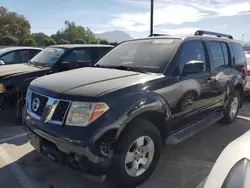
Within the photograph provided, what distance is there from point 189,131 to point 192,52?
122 cm

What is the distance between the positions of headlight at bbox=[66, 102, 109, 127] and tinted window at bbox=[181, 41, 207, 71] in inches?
64.4

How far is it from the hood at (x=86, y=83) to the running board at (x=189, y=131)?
0.91 meters

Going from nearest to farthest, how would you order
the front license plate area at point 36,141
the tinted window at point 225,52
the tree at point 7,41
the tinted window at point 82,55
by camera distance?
the front license plate area at point 36,141 → the tinted window at point 225,52 → the tinted window at point 82,55 → the tree at point 7,41

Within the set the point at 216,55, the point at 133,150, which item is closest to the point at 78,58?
the point at 216,55

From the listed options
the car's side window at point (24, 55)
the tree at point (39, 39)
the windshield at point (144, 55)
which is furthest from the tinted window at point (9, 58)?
the tree at point (39, 39)

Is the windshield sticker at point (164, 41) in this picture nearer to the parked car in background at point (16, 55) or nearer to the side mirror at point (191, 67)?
the side mirror at point (191, 67)

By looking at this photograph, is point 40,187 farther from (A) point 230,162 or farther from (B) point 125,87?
(A) point 230,162

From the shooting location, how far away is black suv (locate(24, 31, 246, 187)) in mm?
2500

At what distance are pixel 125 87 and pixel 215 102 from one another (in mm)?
2459

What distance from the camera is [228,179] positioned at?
154 centimetres

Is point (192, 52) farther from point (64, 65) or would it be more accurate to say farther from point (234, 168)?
Answer: point (64, 65)

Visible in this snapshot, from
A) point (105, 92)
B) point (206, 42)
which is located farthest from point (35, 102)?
point (206, 42)

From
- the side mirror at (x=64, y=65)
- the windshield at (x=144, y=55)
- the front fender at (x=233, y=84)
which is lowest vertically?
the front fender at (x=233, y=84)

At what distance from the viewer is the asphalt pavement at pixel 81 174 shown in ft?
10.0
